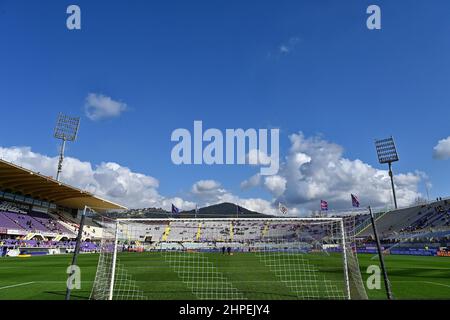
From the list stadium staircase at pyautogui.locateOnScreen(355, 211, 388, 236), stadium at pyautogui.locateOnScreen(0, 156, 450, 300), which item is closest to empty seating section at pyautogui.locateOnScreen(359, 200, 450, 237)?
stadium at pyautogui.locateOnScreen(0, 156, 450, 300)

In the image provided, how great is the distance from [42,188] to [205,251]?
1286 inches

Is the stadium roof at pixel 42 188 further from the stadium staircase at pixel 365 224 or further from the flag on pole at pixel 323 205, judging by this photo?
the stadium staircase at pixel 365 224

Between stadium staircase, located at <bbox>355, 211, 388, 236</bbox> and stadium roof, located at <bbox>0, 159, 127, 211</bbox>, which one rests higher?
stadium roof, located at <bbox>0, 159, 127, 211</bbox>

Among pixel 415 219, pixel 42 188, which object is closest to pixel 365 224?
pixel 415 219

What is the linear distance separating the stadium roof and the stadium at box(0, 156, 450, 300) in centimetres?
19

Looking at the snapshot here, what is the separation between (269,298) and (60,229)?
202 feet

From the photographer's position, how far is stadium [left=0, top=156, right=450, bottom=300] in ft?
35.3

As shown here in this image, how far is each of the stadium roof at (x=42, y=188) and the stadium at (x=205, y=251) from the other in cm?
19

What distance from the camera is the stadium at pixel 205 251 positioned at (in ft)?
35.3

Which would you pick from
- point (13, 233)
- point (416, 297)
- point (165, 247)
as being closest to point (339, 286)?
point (416, 297)

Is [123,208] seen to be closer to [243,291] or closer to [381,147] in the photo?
[381,147]

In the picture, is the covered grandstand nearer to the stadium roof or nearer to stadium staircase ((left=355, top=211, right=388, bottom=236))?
the stadium roof

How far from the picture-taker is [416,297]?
10.1 m

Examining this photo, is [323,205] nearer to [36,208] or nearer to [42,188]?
[42,188]
